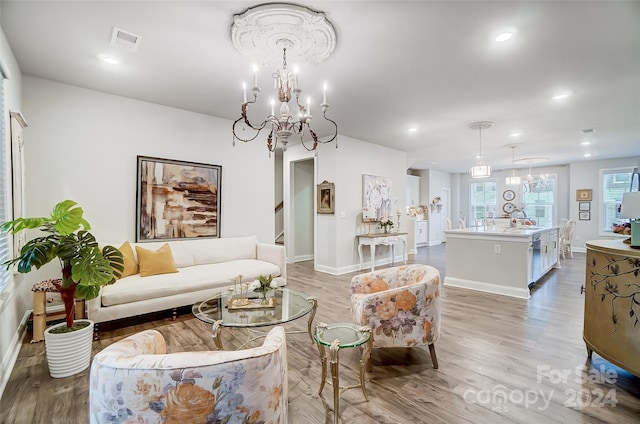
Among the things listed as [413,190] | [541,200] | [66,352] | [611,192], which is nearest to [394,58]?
[66,352]

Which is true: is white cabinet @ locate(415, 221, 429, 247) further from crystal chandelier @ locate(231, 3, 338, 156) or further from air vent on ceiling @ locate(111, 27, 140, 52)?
air vent on ceiling @ locate(111, 27, 140, 52)

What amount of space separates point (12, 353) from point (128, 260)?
1.20m

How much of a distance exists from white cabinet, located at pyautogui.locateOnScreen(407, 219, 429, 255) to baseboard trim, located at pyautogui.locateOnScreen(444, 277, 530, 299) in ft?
11.6

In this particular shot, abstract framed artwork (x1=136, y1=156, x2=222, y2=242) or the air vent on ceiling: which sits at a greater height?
the air vent on ceiling

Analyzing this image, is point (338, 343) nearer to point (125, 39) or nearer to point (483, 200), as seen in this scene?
point (125, 39)

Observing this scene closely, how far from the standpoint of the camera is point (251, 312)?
2.33m

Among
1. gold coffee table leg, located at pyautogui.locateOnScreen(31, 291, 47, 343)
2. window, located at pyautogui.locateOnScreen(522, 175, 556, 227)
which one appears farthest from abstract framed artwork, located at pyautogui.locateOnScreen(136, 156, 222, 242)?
window, located at pyautogui.locateOnScreen(522, 175, 556, 227)

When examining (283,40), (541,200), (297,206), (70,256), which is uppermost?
(283,40)

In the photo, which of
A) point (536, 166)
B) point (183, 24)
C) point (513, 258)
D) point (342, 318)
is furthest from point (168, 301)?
point (536, 166)

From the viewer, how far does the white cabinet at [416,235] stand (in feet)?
28.4

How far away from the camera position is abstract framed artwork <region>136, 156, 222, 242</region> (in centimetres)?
387

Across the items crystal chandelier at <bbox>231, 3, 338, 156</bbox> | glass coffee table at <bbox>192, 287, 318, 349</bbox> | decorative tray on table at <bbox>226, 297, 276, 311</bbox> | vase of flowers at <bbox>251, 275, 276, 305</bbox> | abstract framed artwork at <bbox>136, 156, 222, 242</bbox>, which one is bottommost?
glass coffee table at <bbox>192, 287, 318, 349</bbox>

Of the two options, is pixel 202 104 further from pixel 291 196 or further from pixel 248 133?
pixel 291 196

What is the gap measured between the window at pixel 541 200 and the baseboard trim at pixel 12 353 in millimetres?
11439
